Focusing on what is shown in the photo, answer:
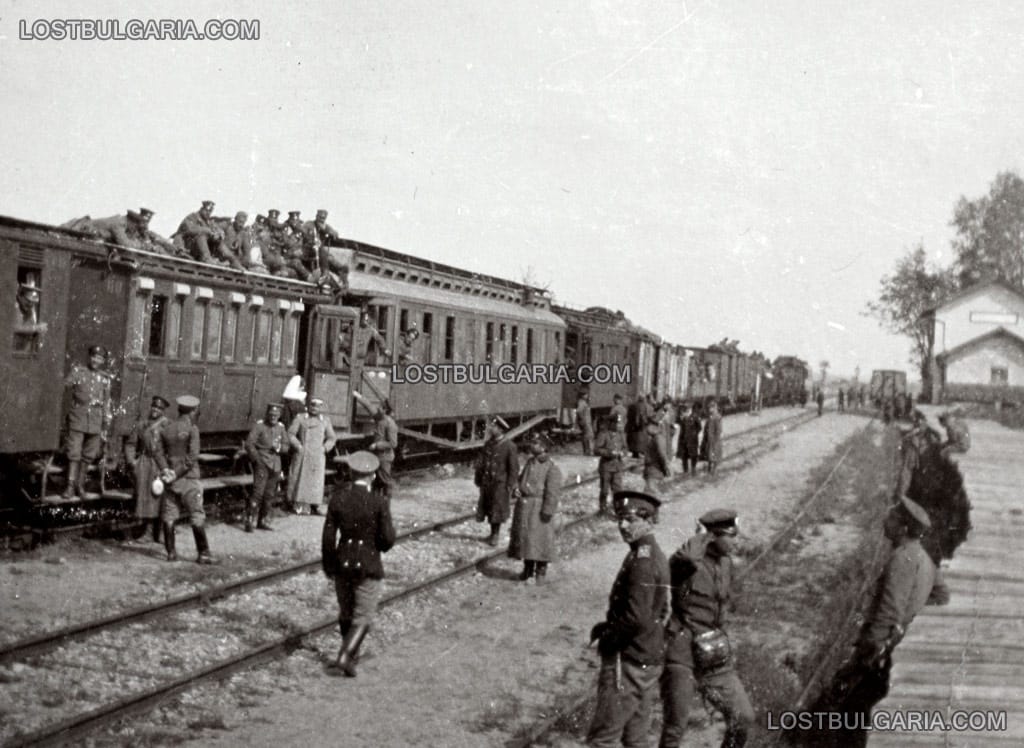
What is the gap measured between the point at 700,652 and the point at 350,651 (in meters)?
3.15

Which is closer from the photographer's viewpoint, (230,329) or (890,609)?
(890,609)

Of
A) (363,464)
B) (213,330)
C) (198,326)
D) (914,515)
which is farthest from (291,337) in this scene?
(914,515)

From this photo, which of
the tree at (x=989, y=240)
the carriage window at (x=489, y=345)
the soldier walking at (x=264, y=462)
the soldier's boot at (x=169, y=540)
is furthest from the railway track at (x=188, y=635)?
the tree at (x=989, y=240)

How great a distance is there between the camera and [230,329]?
50.9 feet

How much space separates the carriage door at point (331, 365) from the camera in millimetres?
17516

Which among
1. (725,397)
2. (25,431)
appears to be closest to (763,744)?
(25,431)

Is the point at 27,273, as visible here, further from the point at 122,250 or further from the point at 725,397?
the point at 725,397

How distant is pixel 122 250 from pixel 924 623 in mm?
10178

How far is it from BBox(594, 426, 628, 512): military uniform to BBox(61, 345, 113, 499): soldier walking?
743 cm

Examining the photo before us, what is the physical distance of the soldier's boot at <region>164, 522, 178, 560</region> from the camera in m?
11.5

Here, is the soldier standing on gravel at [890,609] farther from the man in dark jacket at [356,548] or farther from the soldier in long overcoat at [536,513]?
the soldier in long overcoat at [536,513]

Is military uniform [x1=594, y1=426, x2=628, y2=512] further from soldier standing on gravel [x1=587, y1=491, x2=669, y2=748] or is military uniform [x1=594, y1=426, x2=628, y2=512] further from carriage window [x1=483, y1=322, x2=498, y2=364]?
soldier standing on gravel [x1=587, y1=491, x2=669, y2=748]

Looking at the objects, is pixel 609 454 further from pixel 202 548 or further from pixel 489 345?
pixel 489 345

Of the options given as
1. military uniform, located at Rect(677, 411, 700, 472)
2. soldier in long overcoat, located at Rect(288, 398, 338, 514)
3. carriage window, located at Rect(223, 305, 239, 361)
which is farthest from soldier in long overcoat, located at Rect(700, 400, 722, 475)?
carriage window, located at Rect(223, 305, 239, 361)
